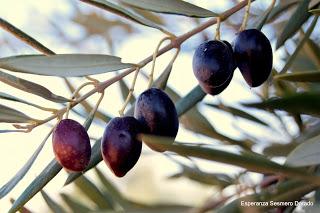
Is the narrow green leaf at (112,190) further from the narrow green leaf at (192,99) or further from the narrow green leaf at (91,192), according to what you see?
the narrow green leaf at (192,99)

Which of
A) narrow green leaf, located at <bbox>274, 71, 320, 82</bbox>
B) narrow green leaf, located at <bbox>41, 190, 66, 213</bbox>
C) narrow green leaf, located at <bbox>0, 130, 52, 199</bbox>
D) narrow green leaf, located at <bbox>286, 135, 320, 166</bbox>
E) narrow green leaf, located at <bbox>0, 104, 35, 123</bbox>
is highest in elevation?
narrow green leaf, located at <bbox>41, 190, 66, 213</bbox>

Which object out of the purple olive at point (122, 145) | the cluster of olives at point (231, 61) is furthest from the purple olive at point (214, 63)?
the purple olive at point (122, 145)

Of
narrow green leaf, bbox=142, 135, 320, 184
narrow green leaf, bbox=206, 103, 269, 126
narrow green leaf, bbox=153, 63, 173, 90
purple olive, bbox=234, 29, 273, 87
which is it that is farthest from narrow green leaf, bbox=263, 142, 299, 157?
narrow green leaf, bbox=142, 135, 320, 184

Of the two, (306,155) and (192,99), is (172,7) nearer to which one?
(192,99)

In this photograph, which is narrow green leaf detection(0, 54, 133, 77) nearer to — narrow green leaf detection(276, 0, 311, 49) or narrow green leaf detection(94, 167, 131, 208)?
narrow green leaf detection(276, 0, 311, 49)

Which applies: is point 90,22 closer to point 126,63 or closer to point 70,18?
point 70,18

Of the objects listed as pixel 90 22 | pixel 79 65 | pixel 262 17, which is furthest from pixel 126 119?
pixel 90 22
